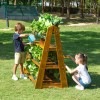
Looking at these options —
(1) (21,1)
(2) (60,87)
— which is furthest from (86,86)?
(1) (21,1)

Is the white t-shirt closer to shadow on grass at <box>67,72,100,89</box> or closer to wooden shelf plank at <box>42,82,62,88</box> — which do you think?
shadow on grass at <box>67,72,100,89</box>

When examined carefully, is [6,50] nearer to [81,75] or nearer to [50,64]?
[50,64]

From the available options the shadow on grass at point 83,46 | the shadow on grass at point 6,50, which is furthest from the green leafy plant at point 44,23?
the shadow on grass at point 6,50

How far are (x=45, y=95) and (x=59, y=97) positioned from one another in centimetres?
28

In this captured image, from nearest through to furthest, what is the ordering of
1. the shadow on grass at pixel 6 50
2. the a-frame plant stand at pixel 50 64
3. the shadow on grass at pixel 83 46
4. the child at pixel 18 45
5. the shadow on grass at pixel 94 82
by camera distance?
the a-frame plant stand at pixel 50 64
the shadow on grass at pixel 94 82
the child at pixel 18 45
the shadow on grass at pixel 6 50
the shadow on grass at pixel 83 46

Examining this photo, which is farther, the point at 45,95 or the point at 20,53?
the point at 20,53

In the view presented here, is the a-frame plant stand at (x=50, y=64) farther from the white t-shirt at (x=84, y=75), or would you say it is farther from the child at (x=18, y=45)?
the child at (x=18, y=45)

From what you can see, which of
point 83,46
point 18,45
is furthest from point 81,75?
point 83,46

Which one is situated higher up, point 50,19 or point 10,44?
point 50,19

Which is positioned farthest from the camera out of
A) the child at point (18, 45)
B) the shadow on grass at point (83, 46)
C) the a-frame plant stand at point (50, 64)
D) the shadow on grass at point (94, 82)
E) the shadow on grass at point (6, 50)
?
the shadow on grass at point (83, 46)

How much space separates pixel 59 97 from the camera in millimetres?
6504

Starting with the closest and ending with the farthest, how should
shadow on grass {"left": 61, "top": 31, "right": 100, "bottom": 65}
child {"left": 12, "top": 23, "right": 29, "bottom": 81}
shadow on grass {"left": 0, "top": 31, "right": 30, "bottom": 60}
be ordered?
1. child {"left": 12, "top": 23, "right": 29, "bottom": 81}
2. shadow on grass {"left": 0, "top": 31, "right": 30, "bottom": 60}
3. shadow on grass {"left": 61, "top": 31, "right": 100, "bottom": 65}

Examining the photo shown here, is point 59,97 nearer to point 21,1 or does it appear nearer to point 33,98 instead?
point 33,98

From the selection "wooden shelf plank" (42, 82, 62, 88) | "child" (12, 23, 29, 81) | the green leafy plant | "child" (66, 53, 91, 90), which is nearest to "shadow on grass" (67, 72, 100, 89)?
"child" (66, 53, 91, 90)
